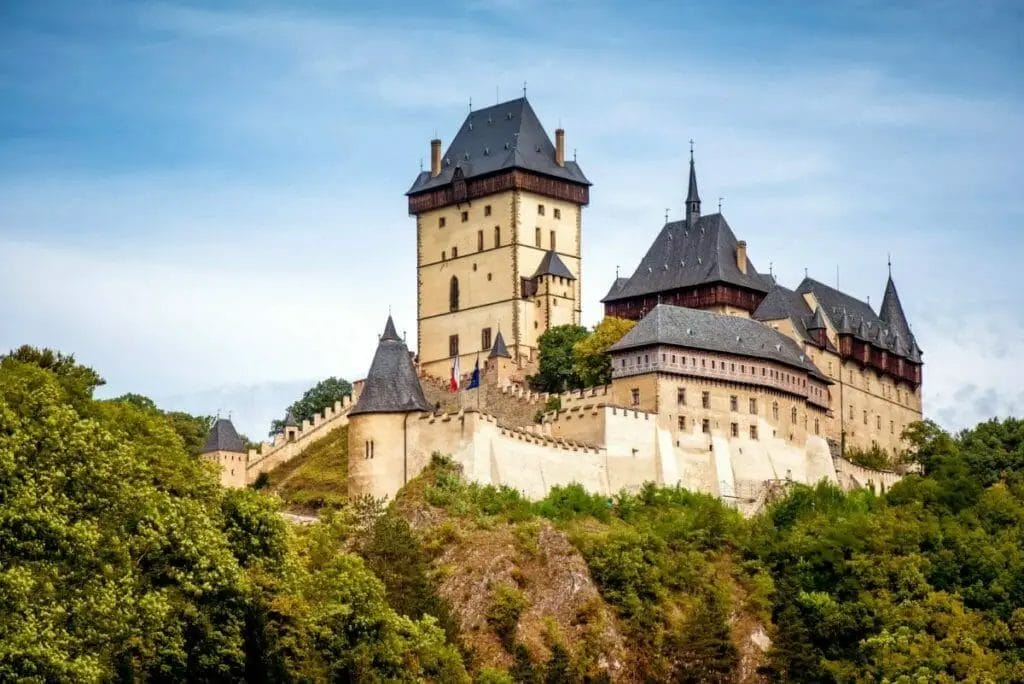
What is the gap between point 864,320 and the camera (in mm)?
105250

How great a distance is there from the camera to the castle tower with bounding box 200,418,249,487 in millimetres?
94812

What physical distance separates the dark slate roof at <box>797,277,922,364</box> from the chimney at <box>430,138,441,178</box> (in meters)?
16.5

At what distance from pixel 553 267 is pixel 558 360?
310 inches

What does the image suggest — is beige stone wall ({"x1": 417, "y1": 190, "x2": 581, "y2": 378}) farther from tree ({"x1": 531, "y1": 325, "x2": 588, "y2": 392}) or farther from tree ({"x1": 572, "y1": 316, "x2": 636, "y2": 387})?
tree ({"x1": 572, "y1": 316, "x2": 636, "y2": 387})

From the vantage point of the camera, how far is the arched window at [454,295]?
104 metres

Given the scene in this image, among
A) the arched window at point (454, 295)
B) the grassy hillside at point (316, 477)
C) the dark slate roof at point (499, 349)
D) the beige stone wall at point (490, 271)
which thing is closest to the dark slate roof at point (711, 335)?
the dark slate roof at point (499, 349)

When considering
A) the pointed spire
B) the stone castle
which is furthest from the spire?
the pointed spire

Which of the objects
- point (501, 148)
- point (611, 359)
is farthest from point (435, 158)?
point (611, 359)

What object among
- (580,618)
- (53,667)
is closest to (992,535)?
(580,618)

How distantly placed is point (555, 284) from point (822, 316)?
36.7 ft

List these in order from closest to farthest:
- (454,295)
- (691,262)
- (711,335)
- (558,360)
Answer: (711,335) < (558,360) < (691,262) < (454,295)

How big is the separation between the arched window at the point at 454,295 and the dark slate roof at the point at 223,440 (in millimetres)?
11441

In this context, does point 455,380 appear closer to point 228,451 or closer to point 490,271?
point 490,271

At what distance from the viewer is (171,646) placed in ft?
188
